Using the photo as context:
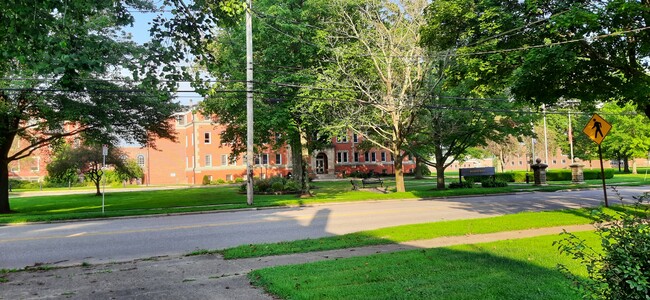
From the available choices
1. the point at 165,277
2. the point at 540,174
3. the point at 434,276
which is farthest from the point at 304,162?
the point at 434,276

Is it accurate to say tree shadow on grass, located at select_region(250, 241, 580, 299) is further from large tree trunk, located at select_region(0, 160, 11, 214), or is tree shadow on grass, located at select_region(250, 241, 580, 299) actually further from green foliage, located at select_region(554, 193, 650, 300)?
large tree trunk, located at select_region(0, 160, 11, 214)

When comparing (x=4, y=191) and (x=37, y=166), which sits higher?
(x=37, y=166)

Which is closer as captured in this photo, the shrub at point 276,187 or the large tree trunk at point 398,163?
the large tree trunk at point 398,163

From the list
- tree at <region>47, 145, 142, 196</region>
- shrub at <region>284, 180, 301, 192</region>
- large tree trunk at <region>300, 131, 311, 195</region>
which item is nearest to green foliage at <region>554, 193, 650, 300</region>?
large tree trunk at <region>300, 131, 311, 195</region>

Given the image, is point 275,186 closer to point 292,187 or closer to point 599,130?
point 292,187

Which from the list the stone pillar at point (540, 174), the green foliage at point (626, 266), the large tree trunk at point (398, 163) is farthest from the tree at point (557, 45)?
the stone pillar at point (540, 174)

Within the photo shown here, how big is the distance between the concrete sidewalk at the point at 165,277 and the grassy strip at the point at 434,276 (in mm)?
539

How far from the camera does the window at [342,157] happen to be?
221 ft

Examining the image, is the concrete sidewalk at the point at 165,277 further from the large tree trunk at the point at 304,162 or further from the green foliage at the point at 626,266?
the large tree trunk at the point at 304,162

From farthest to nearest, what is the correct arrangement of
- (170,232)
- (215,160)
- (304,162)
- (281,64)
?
(215,160)
(304,162)
(281,64)
(170,232)

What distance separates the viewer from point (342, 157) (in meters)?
67.6

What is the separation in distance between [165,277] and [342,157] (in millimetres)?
61155

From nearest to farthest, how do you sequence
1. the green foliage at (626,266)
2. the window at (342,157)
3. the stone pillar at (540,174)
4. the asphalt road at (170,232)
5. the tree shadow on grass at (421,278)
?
the green foliage at (626,266) < the tree shadow on grass at (421,278) < the asphalt road at (170,232) < the stone pillar at (540,174) < the window at (342,157)

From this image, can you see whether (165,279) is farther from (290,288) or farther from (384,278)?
(384,278)
